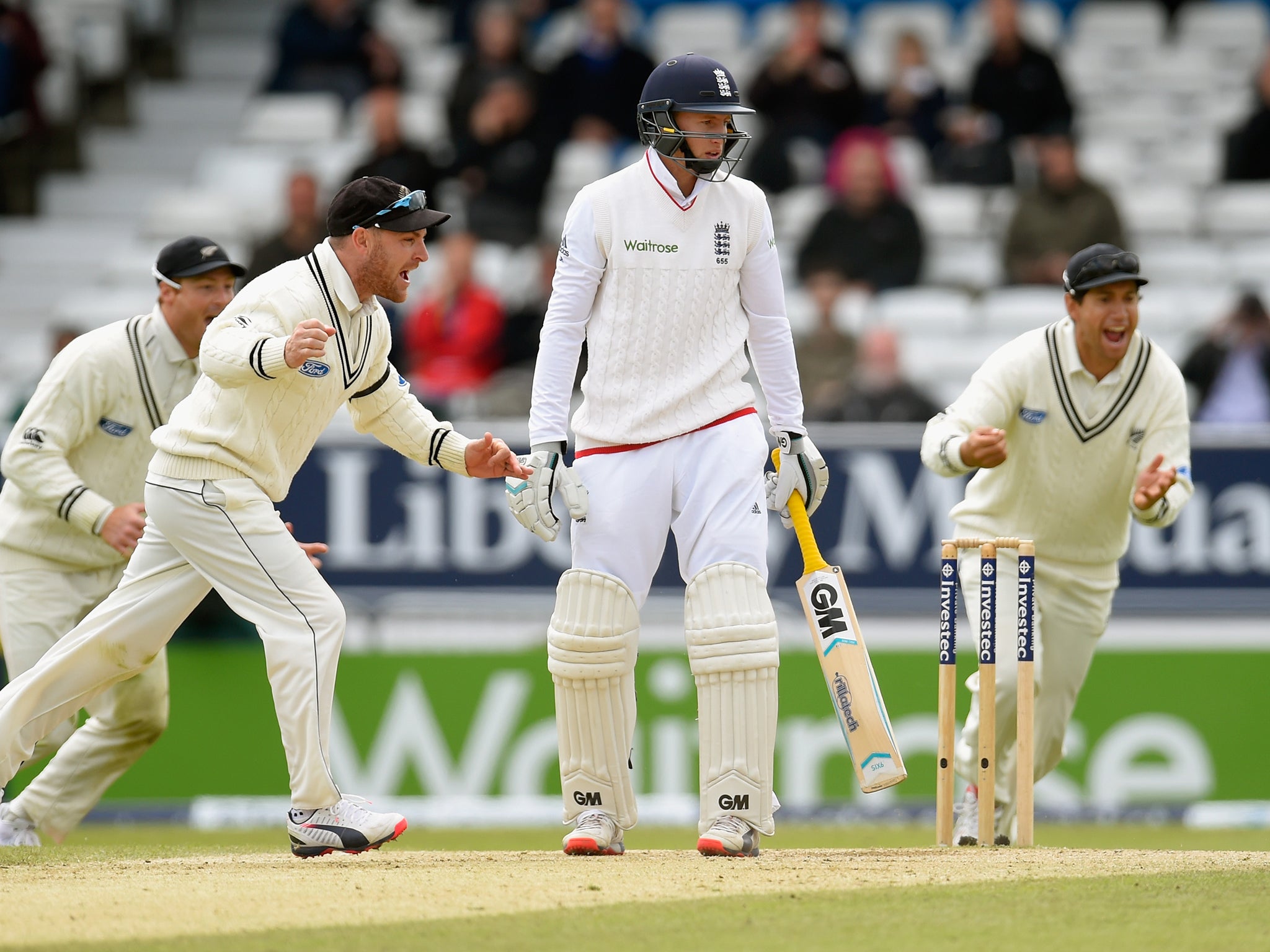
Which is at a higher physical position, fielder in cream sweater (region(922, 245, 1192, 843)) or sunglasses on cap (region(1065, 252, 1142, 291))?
sunglasses on cap (region(1065, 252, 1142, 291))

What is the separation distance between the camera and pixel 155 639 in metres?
5.57

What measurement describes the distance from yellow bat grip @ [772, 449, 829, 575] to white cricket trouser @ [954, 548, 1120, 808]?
1.09 m

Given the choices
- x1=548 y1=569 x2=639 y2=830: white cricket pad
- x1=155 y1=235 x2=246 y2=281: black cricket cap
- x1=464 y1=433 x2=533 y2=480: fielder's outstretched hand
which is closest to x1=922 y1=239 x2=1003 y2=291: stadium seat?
x1=155 y1=235 x2=246 y2=281: black cricket cap

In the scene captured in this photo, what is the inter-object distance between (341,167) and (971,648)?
6.26 meters

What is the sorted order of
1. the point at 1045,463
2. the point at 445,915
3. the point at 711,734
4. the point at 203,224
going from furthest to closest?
the point at 203,224 < the point at 1045,463 < the point at 711,734 < the point at 445,915

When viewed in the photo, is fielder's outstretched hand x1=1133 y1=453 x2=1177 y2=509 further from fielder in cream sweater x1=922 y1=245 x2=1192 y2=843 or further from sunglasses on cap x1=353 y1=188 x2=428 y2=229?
sunglasses on cap x1=353 y1=188 x2=428 y2=229

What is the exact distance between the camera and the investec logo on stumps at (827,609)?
226 inches

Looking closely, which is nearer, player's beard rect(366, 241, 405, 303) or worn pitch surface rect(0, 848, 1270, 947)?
worn pitch surface rect(0, 848, 1270, 947)

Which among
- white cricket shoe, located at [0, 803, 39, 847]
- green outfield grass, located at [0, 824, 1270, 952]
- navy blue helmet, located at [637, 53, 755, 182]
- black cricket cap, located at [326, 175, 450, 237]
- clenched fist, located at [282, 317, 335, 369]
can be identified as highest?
navy blue helmet, located at [637, 53, 755, 182]

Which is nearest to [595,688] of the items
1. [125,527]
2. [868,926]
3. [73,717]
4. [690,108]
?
[868,926]

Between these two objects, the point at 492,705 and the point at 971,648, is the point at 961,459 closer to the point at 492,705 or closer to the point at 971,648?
the point at 971,648

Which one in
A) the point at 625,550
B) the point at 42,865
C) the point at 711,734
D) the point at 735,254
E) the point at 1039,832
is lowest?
the point at 1039,832

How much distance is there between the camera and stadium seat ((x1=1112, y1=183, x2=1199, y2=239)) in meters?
12.3

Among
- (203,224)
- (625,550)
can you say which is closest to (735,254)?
(625,550)
